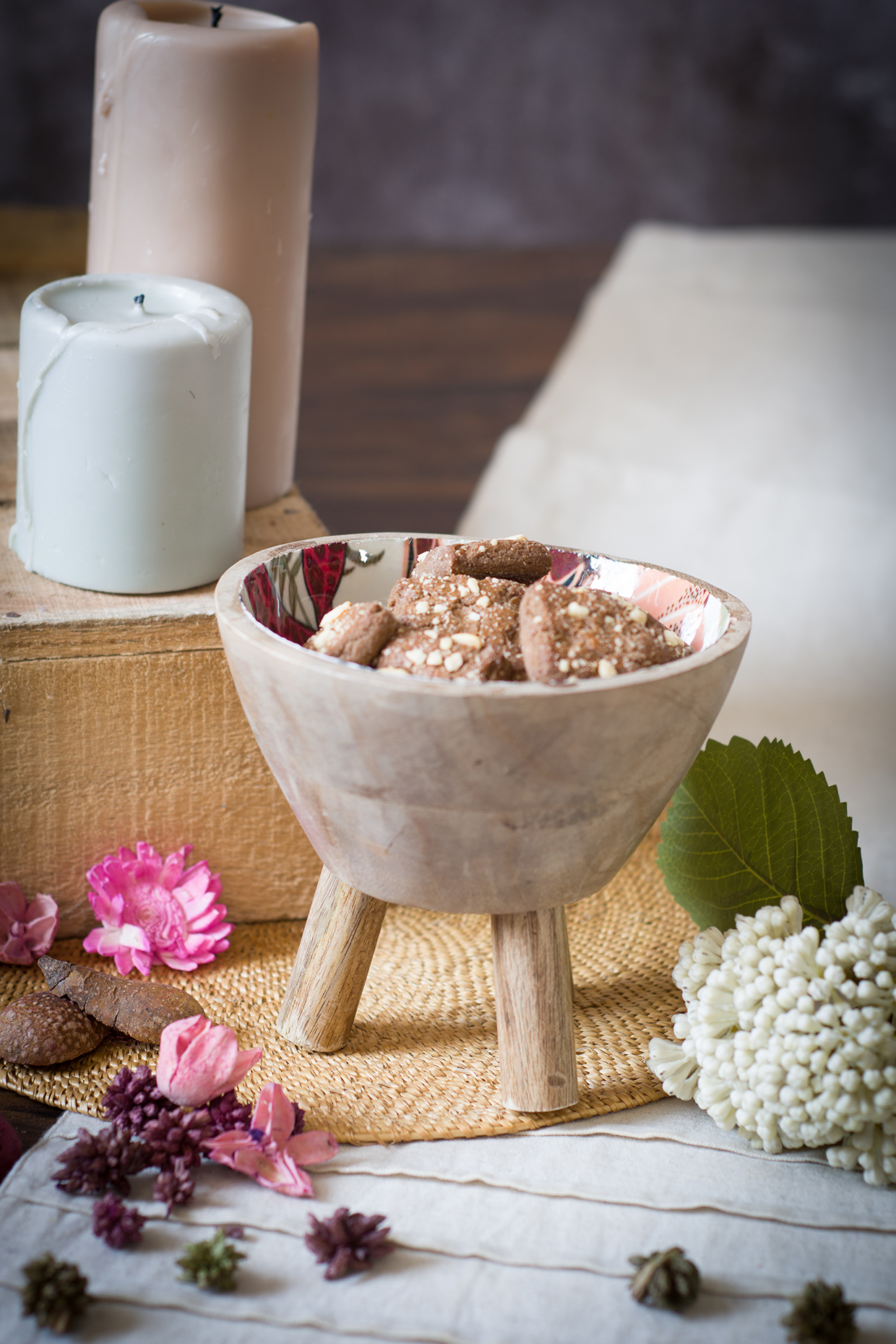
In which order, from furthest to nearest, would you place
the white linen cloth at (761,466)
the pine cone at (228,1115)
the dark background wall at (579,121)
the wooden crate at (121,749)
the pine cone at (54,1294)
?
the dark background wall at (579,121) → the white linen cloth at (761,466) → the wooden crate at (121,749) → the pine cone at (228,1115) → the pine cone at (54,1294)

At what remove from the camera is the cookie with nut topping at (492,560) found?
692 millimetres

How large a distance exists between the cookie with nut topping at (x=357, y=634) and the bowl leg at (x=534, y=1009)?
0.53 ft

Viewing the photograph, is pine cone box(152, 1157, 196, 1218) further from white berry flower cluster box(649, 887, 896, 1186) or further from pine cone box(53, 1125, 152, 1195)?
white berry flower cluster box(649, 887, 896, 1186)

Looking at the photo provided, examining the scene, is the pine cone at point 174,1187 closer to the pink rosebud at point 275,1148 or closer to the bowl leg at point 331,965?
the pink rosebud at point 275,1148

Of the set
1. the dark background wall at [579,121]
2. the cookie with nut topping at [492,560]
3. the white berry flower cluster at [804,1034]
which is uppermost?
the dark background wall at [579,121]

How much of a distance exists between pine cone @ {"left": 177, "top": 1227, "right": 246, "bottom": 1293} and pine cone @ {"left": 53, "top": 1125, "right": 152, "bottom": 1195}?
60 millimetres

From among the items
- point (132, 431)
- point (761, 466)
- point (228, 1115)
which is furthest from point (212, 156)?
point (761, 466)

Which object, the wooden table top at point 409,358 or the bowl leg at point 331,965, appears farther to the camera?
the wooden table top at point 409,358

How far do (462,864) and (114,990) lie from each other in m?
0.24

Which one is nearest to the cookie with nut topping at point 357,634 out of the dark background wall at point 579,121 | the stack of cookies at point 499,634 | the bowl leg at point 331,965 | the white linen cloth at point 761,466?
the stack of cookies at point 499,634

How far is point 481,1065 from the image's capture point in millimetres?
719

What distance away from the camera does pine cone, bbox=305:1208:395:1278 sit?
569 millimetres

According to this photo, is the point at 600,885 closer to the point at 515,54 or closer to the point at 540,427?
the point at 540,427

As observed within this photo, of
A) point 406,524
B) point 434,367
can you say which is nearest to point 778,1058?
point 406,524
